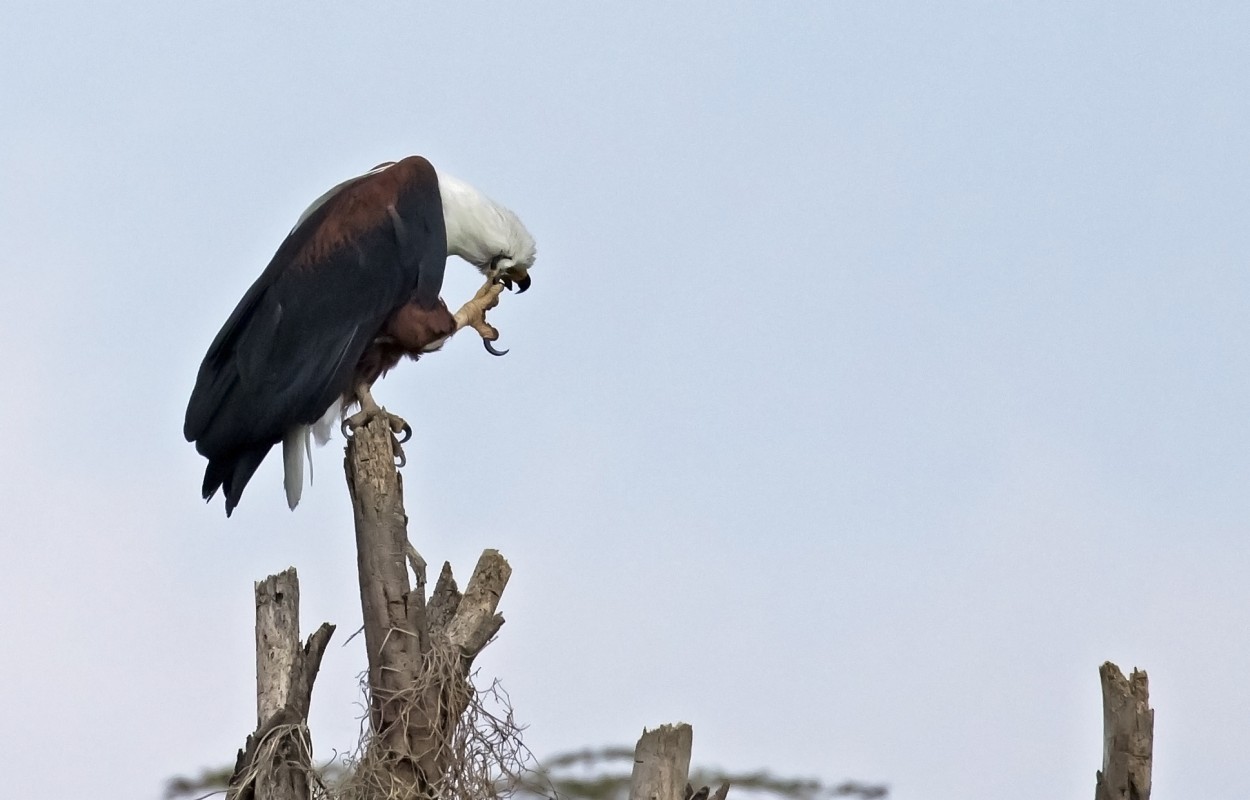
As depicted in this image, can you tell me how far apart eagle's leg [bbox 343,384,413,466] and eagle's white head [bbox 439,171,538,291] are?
0.75 metres

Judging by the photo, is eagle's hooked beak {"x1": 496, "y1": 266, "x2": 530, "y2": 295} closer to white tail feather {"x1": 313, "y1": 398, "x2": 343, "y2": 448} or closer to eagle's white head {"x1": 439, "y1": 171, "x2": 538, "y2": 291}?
eagle's white head {"x1": 439, "y1": 171, "x2": 538, "y2": 291}

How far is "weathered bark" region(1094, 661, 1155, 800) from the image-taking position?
3.89 m

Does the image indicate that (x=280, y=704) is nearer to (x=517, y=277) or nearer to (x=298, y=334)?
(x=298, y=334)

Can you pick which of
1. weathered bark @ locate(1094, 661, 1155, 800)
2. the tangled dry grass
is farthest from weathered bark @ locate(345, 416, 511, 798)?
weathered bark @ locate(1094, 661, 1155, 800)

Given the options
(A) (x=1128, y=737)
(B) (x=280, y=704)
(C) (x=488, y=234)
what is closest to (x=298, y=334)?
(C) (x=488, y=234)

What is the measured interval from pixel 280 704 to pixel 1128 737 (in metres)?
2.36

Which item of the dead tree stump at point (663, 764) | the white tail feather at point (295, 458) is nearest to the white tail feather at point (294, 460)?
the white tail feather at point (295, 458)

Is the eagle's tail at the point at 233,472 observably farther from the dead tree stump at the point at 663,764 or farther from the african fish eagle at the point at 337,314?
the dead tree stump at the point at 663,764

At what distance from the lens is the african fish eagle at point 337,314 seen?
4.94m

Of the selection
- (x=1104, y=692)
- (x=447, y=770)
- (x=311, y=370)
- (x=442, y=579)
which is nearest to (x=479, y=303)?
(x=311, y=370)

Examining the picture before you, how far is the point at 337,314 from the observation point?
200 inches

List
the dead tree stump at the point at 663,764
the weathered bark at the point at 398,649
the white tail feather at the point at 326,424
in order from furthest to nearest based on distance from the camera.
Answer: the white tail feather at the point at 326,424
the weathered bark at the point at 398,649
the dead tree stump at the point at 663,764

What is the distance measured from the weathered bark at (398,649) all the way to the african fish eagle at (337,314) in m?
0.66

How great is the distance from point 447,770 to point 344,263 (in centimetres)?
194
